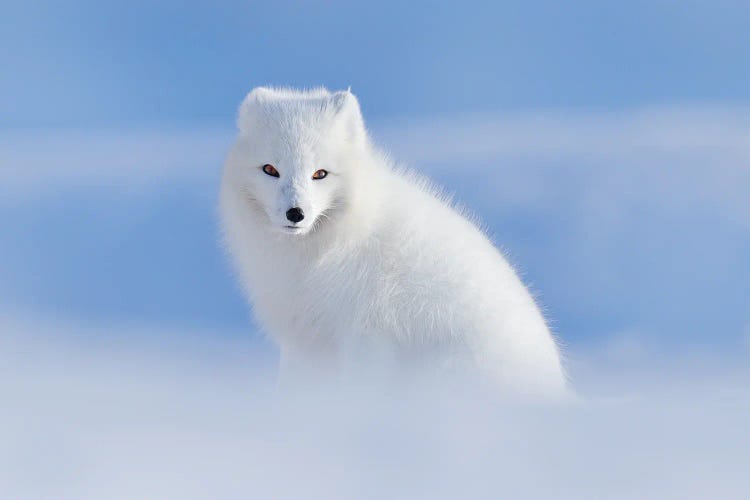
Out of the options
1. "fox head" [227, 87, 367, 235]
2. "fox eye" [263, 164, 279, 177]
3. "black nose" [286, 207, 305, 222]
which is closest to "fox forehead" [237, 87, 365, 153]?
"fox head" [227, 87, 367, 235]

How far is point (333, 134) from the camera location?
6320mm

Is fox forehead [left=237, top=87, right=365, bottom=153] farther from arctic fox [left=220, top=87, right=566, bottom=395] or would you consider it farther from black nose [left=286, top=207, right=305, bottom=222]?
black nose [left=286, top=207, right=305, bottom=222]

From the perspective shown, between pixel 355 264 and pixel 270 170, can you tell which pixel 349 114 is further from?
pixel 355 264

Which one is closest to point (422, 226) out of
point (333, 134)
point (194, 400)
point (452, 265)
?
point (452, 265)

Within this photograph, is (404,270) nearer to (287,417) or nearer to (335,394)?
(335,394)

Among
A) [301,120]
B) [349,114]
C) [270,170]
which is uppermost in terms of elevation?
[349,114]

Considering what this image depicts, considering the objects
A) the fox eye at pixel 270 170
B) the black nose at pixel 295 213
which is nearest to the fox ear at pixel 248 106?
the fox eye at pixel 270 170

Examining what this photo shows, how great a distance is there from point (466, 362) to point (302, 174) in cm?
130

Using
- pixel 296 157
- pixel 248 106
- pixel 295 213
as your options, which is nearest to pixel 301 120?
pixel 296 157

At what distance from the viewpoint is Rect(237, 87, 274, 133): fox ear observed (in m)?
6.42

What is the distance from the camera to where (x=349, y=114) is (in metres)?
6.49

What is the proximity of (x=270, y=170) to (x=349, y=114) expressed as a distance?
620 mm

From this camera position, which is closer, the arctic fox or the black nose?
the black nose

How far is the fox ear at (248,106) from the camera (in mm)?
6418
